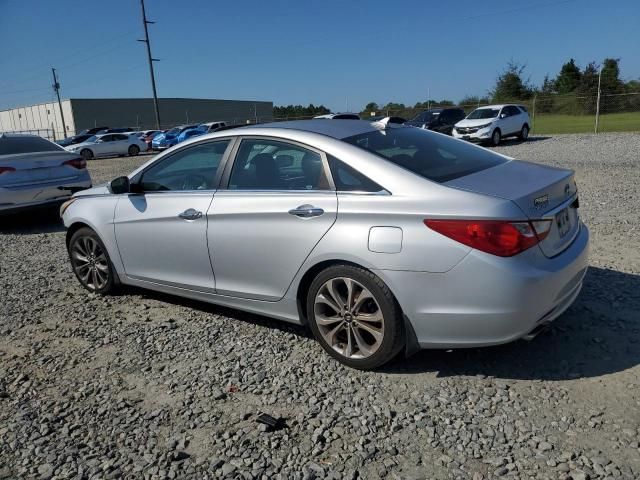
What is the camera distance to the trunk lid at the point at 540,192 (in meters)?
3.08

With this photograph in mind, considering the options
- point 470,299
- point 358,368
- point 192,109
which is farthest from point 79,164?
point 192,109

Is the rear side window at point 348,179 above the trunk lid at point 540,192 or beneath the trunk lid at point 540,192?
above

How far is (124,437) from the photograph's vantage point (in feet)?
9.74

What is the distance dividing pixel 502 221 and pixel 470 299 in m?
0.46

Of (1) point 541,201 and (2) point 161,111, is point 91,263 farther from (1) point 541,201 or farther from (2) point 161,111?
(2) point 161,111

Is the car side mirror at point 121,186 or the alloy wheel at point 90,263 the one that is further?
the alloy wheel at point 90,263

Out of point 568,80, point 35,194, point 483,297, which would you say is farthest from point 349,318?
point 568,80

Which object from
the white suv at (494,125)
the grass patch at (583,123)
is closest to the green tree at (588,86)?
the grass patch at (583,123)

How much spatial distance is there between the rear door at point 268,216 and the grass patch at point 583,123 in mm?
26998

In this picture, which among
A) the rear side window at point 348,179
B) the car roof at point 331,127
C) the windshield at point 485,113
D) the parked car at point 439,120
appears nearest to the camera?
the rear side window at point 348,179

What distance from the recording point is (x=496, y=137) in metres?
22.8

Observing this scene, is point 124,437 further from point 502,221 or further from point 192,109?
point 192,109

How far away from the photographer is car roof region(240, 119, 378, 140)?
150 inches

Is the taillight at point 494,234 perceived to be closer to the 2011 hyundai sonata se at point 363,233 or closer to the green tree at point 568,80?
the 2011 hyundai sonata se at point 363,233
